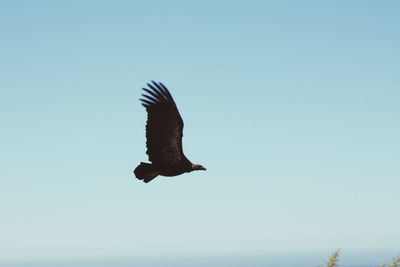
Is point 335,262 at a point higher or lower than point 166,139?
lower

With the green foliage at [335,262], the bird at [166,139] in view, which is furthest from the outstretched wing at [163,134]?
the green foliage at [335,262]

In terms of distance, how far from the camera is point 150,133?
15.0m

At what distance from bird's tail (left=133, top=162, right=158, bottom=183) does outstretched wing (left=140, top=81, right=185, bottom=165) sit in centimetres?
31

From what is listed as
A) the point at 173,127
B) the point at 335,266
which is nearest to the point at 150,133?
the point at 173,127

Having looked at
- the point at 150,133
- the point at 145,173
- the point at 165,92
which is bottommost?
the point at 145,173

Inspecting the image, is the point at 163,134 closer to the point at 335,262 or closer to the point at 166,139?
the point at 166,139

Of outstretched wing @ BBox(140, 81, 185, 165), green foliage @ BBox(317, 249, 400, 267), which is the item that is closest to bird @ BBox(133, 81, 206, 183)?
outstretched wing @ BBox(140, 81, 185, 165)

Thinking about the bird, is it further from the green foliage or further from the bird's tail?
the green foliage

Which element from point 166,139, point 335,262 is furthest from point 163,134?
point 335,262

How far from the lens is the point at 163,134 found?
15.0m

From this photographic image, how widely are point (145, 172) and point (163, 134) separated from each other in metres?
1.40

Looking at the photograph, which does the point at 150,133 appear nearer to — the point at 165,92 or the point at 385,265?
the point at 165,92

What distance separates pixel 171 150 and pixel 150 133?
85 centimetres

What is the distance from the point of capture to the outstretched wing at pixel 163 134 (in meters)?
14.9
